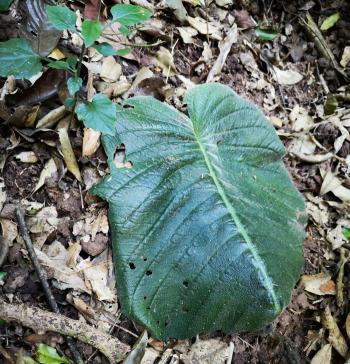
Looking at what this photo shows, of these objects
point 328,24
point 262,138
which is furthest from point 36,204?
point 328,24

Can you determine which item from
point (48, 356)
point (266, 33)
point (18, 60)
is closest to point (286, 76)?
point (266, 33)

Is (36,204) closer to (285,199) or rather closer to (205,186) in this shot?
(205,186)

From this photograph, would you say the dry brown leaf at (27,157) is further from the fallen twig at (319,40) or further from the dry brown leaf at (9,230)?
the fallen twig at (319,40)

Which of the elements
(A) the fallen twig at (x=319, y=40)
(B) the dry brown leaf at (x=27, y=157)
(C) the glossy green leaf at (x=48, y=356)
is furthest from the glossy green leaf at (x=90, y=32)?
(A) the fallen twig at (x=319, y=40)

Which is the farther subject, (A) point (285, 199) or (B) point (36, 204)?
(A) point (285, 199)

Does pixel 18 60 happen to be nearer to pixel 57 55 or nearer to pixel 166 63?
pixel 57 55

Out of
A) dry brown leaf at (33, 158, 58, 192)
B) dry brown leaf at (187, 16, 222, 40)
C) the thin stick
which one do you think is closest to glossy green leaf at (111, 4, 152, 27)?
dry brown leaf at (33, 158, 58, 192)
